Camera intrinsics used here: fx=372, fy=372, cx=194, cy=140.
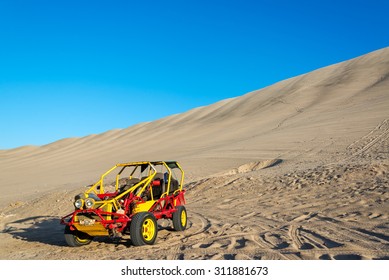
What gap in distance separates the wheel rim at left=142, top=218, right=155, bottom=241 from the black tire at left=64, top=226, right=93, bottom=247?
3.96 feet

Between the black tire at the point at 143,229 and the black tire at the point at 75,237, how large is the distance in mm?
1211

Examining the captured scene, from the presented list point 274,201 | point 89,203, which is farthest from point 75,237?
point 274,201

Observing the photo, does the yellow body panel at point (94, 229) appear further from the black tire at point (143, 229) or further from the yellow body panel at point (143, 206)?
the yellow body panel at point (143, 206)

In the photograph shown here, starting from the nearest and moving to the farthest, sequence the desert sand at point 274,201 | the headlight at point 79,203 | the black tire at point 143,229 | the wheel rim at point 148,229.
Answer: the desert sand at point 274,201 → the black tire at point 143,229 → the headlight at point 79,203 → the wheel rim at point 148,229

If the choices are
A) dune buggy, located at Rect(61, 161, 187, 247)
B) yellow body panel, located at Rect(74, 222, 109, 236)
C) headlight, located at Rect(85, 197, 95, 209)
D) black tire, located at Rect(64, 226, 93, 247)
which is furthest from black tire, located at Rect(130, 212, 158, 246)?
black tire, located at Rect(64, 226, 93, 247)

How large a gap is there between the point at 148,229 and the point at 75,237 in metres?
1.39

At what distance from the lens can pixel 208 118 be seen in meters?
42.5

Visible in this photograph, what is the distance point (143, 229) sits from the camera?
637cm

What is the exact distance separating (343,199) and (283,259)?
4353 millimetres

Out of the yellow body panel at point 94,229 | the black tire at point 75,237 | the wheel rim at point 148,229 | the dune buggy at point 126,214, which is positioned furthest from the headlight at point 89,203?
the wheel rim at point 148,229

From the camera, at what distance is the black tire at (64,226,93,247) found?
6.64 m

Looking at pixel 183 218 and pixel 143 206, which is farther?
pixel 183 218

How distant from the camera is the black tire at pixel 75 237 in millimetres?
6637

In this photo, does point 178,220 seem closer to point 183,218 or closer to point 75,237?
point 183,218
